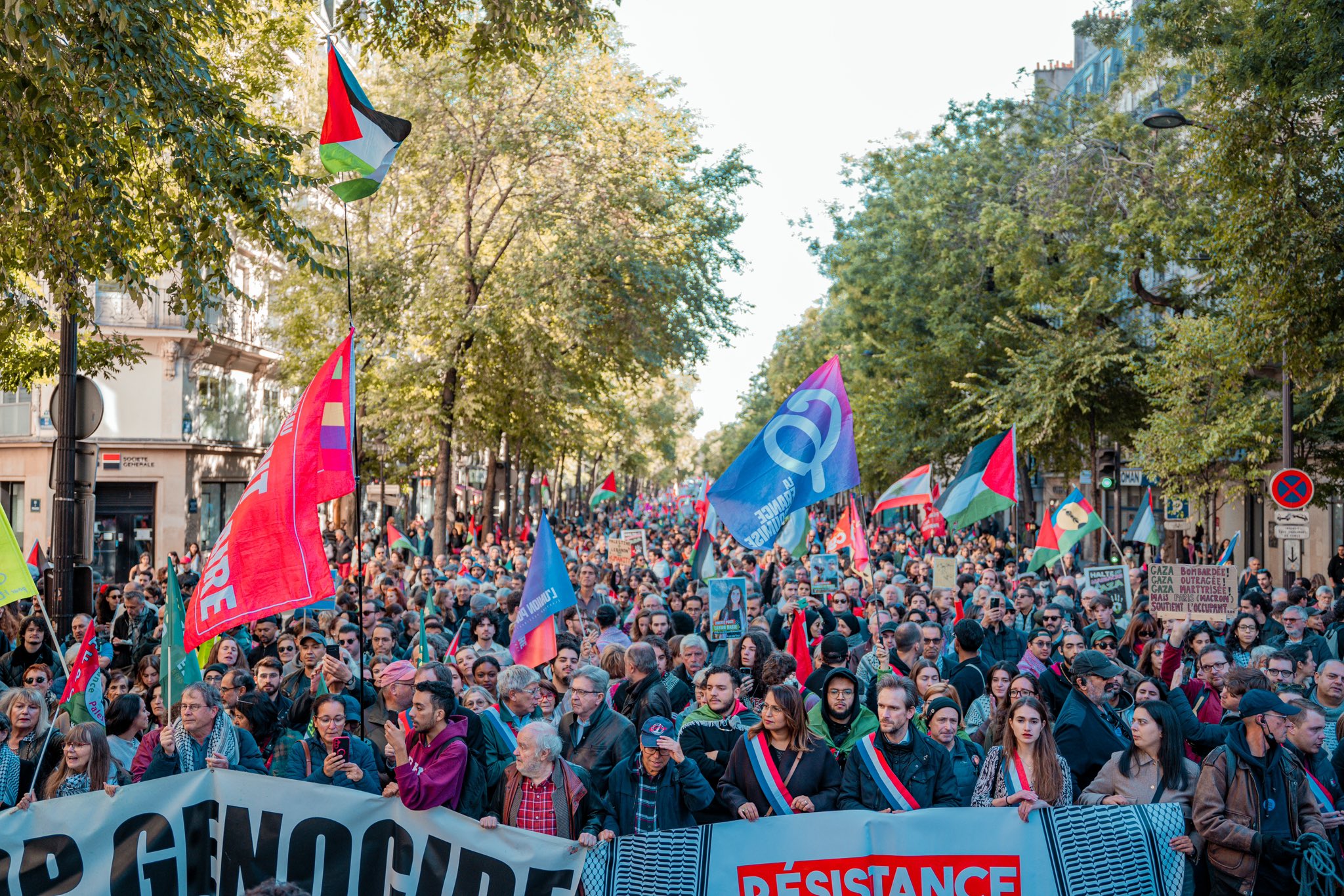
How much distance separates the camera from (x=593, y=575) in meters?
17.2

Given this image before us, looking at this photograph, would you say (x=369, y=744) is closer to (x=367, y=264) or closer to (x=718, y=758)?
(x=718, y=758)

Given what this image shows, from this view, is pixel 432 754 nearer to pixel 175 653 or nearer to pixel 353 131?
pixel 175 653

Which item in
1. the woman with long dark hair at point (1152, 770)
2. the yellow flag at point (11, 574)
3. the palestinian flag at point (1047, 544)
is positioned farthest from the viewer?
the palestinian flag at point (1047, 544)

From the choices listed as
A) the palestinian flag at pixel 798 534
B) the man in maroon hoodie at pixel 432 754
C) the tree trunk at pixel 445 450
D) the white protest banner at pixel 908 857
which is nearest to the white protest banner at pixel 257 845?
the man in maroon hoodie at pixel 432 754

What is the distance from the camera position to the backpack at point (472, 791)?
6.24 meters

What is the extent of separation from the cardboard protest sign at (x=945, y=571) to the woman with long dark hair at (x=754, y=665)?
795 centimetres

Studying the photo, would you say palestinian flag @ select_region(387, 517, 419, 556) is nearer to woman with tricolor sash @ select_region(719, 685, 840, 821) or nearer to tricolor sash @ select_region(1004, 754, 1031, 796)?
woman with tricolor sash @ select_region(719, 685, 840, 821)

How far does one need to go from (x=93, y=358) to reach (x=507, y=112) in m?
13.9

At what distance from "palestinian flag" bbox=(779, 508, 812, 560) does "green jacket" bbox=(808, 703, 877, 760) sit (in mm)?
9069

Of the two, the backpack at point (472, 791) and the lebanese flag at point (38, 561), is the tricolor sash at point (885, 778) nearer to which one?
the backpack at point (472, 791)

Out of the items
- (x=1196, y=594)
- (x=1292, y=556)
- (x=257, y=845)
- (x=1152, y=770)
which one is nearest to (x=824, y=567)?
(x=1196, y=594)

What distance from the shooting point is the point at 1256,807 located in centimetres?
590

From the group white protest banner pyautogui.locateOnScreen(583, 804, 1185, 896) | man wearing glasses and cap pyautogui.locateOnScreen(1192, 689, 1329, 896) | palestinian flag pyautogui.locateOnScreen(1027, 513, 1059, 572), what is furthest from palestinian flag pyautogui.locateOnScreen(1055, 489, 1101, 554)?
white protest banner pyautogui.locateOnScreen(583, 804, 1185, 896)

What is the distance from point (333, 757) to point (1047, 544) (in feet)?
49.6
